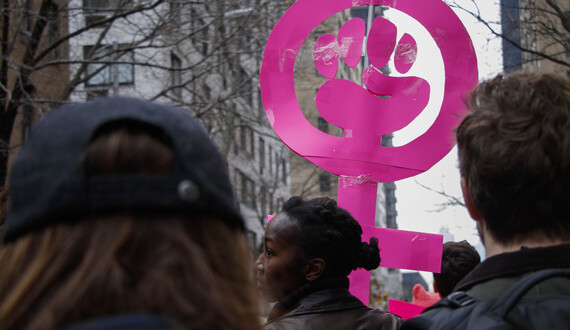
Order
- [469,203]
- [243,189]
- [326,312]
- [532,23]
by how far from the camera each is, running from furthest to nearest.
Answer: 1. [243,189]
2. [532,23]
3. [326,312]
4. [469,203]

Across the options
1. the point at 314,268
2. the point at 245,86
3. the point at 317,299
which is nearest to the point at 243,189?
the point at 245,86

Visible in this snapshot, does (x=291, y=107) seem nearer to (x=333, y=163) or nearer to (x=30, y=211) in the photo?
(x=333, y=163)

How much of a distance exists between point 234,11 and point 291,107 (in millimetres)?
7129

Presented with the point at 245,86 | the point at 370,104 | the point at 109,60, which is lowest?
the point at 370,104

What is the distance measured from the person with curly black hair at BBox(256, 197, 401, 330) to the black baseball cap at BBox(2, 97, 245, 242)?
153 cm

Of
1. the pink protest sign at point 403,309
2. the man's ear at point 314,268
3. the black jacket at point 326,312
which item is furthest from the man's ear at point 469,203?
the pink protest sign at point 403,309

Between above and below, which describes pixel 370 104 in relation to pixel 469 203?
above

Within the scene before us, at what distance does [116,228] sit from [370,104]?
6.88ft

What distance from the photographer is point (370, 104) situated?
288 cm

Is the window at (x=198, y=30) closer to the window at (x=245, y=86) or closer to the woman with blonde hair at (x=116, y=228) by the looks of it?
the window at (x=245, y=86)

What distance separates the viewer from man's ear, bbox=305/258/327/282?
2.61 m

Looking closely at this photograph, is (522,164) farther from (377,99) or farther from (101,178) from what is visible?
(377,99)

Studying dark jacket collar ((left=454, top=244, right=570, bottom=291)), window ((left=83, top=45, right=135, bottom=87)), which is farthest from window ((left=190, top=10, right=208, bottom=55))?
dark jacket collar ((left=454, top=244, right=570, bottom=291))

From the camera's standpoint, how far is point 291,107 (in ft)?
9.61
